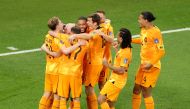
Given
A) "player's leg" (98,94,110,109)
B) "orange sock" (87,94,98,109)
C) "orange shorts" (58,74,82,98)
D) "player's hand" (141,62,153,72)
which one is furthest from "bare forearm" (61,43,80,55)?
"player's hand" (141,62,153,72)

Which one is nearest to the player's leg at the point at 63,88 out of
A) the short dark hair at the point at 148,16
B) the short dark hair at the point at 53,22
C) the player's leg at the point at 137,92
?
the short dark hair at the point at 53,22

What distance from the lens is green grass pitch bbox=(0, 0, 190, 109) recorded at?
579 inches

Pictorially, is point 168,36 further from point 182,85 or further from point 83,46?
point 83,46

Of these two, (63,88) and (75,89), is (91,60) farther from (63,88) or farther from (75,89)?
(63,88)

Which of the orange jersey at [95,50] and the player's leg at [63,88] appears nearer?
the player's leg at [63,88]

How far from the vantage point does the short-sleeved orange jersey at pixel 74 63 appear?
12367mm

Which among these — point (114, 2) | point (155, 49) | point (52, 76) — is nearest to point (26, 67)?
point (52, 76)

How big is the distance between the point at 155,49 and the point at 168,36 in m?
7.03

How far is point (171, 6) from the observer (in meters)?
23.1

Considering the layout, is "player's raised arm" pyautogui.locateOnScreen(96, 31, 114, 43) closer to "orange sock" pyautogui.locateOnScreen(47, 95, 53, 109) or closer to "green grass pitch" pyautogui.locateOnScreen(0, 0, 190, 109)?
"orange sock" pyautogui.locateOnScreen(47, 95, 53, 109)

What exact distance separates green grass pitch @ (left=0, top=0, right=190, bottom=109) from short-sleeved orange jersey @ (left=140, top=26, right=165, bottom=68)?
5.75 ft

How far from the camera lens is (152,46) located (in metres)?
12.8

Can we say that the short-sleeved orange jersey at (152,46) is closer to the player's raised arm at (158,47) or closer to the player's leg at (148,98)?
the player's raised arm at (158,47)

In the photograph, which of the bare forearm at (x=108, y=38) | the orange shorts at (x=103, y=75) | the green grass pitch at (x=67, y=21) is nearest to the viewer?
the bare forearm at (x=108, y=38)
